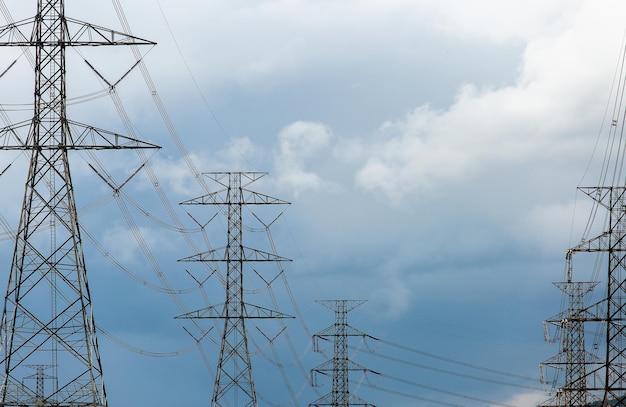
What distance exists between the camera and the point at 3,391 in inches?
2015

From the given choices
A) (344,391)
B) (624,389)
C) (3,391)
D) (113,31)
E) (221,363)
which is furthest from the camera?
(344,391)

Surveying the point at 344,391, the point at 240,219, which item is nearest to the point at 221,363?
the point at 240,219

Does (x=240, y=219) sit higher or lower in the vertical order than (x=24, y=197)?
higher

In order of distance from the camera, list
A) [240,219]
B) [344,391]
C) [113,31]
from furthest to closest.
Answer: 1. [344,391]
2. [240,219]
3. [113,31]

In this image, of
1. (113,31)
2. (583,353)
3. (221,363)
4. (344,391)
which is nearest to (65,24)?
(113,31)

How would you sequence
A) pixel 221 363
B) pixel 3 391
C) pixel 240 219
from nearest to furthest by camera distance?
1. pixel 3 391
2. pixel 221 363
3. pixel 240 219

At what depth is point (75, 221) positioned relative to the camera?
174 ft

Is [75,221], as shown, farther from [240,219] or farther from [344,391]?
[344,391]

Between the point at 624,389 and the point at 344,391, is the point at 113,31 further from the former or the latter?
the point at 344,391

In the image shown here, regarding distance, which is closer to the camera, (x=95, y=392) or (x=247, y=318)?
(x=95, y=392)

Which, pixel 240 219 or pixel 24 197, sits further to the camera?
pixel 240 219

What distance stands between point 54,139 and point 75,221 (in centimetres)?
418

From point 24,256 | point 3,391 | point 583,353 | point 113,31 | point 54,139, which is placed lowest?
point 3,391

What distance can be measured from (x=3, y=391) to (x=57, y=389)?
7.06 feet
